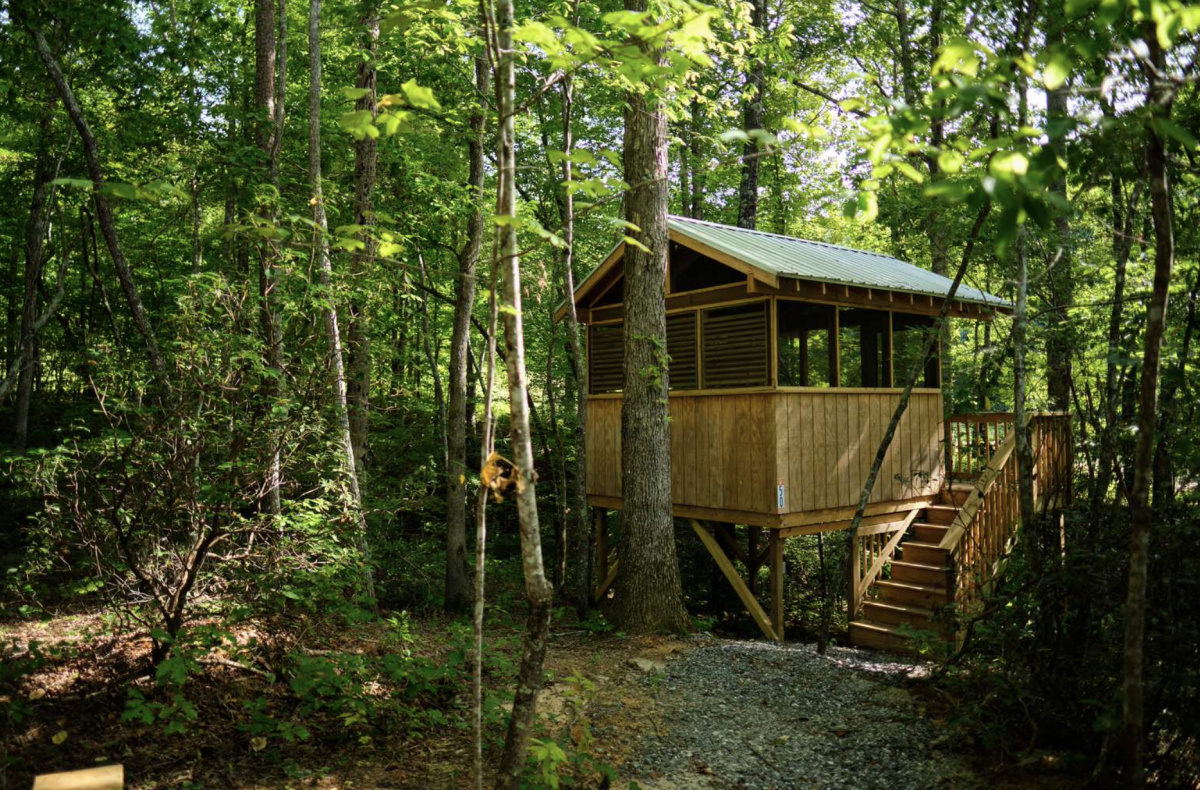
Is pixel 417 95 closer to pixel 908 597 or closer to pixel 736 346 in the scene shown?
pixel 736 346

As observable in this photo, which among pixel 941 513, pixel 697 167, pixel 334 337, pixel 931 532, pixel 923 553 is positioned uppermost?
pixel 697 167

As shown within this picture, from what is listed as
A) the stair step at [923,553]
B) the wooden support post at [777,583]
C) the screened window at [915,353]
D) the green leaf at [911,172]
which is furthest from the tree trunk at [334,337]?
the screened window at [915,353]

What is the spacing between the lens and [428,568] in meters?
12.2

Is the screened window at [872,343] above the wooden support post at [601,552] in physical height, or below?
above

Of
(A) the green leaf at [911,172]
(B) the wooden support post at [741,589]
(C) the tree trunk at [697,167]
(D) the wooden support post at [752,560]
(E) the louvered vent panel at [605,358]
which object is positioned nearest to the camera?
(A) the green leaf at [911,172]

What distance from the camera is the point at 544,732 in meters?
4.78

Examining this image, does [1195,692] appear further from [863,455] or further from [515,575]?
[515,575]

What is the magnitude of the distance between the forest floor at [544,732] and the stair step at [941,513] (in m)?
3.82

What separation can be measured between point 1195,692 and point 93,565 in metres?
5.71

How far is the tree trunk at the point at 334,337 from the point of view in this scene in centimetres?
541

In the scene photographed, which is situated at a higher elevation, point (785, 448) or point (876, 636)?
point (785, 448)

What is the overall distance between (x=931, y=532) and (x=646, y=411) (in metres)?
4.22

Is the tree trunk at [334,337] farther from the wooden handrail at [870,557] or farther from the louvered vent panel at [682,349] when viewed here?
the wooden handrail at [870,557]

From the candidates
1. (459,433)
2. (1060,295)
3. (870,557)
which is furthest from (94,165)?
(870,557)
